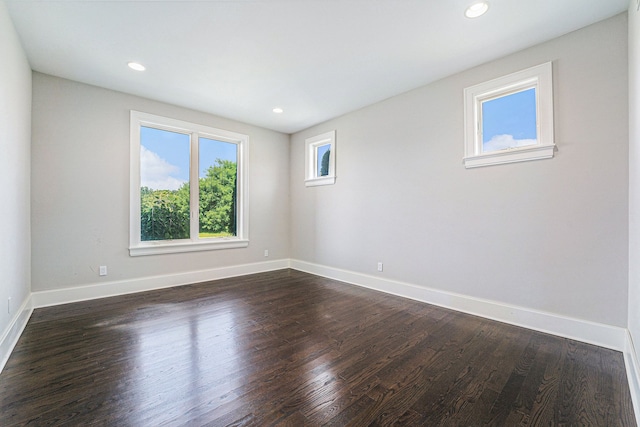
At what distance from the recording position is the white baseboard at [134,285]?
10.4 feet

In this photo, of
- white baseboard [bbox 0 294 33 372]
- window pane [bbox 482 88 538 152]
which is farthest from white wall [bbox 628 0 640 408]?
white baseboard [bbox 0 294 33 372]

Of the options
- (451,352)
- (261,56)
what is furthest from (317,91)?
(451,352)

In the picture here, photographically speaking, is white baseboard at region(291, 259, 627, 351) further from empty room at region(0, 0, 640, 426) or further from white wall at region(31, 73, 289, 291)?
white wall at region(31, 73, 289, 291)

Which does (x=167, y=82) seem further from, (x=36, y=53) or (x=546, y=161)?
(x=546, y=161)

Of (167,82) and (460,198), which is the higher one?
(167,82)

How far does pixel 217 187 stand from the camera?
183 inches

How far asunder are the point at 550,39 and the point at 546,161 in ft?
3.72

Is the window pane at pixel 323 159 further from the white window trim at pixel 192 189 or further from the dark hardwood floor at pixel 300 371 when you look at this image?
the dark hardwood floor at pixel 300 371

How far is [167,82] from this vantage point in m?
3.36

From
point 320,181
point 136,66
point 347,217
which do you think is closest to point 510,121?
point 347,217

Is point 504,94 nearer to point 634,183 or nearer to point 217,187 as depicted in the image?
point 634,183

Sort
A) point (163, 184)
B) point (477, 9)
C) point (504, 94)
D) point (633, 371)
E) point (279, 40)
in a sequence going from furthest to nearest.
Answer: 1. point (163, 184)
2. point (504, 94)
3. point (279, 40)
4. point (477, 9)
5. point (633, 371)

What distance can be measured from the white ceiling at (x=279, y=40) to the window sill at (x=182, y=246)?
84.3 inches

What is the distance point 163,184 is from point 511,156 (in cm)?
451
